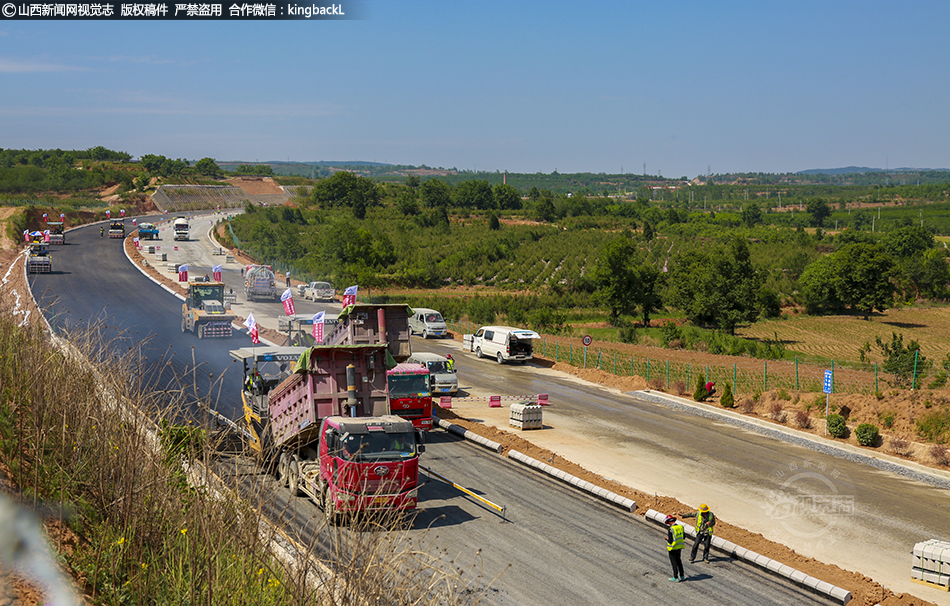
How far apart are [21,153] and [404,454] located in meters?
223

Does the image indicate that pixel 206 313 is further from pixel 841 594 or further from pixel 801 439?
pixel 841 594

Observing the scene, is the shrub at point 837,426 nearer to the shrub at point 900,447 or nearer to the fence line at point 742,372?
the shrub at point 900,447

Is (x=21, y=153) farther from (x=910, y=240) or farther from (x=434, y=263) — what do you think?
(x=910, y=240)

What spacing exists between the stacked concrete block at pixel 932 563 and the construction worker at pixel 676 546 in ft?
16.6

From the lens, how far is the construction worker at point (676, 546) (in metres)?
14.3

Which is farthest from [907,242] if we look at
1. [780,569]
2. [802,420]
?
[780,569]

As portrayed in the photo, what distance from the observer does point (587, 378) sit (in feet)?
126

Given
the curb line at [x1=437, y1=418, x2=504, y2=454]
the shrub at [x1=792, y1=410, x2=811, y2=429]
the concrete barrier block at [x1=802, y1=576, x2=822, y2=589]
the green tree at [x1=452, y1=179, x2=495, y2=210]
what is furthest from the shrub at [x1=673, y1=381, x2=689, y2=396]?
the green tree at [x1=452, y1=179, x2=495, y2=210]

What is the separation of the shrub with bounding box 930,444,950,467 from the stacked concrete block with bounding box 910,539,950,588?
31.5 feet

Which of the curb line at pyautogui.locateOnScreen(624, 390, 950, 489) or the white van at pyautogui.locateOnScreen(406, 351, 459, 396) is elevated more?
the white van at pyautogui.locateOnScreen(406, 351, 459, 396)

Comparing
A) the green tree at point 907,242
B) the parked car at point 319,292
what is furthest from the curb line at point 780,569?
the green tree at point 907,242

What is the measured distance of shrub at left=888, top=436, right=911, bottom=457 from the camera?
81.6ft

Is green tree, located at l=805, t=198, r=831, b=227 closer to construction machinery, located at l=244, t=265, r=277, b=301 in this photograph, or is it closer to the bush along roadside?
construction machinery, located at l=244, t=265, r=277, b=301

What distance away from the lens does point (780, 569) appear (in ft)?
50.4
